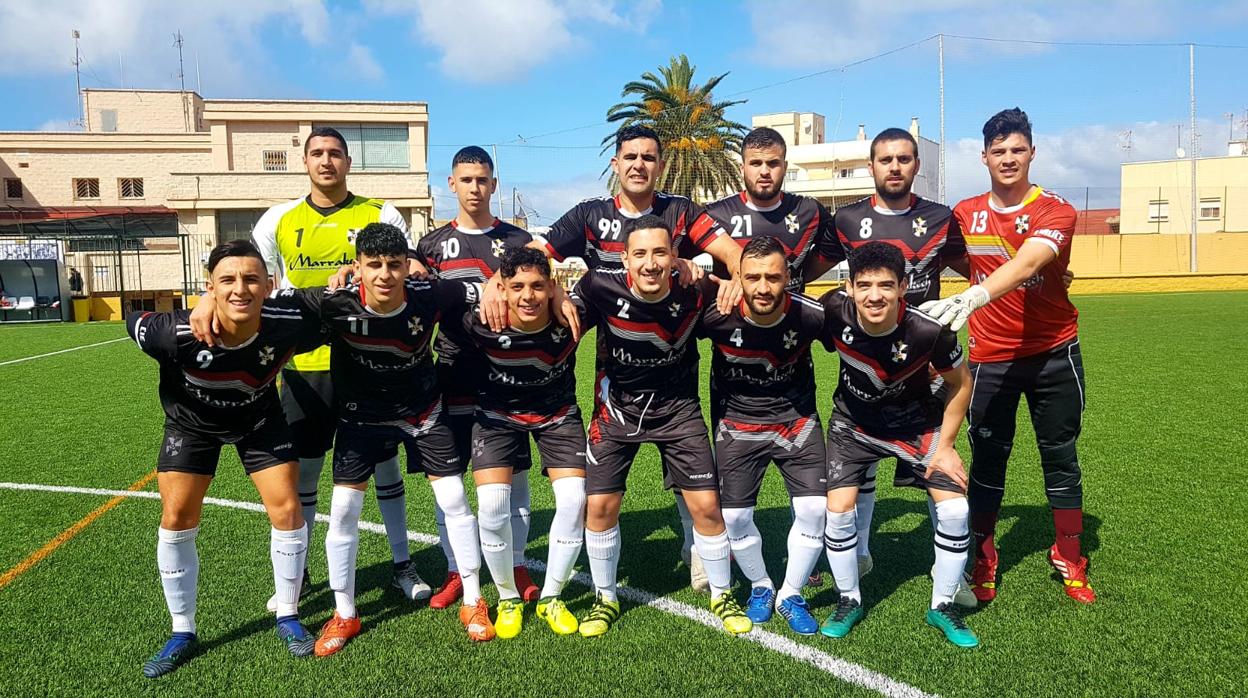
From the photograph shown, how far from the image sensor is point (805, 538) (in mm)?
3781

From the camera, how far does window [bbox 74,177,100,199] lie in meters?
39.6

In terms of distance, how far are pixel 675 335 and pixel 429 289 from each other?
1.22m

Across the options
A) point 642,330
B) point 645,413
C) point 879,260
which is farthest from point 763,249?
point 645,413

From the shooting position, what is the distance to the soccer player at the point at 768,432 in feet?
12.4

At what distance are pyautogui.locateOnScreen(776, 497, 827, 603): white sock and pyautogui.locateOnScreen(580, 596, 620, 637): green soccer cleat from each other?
84 cm

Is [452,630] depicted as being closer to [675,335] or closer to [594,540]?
[594,540]

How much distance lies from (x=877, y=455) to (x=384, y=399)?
7.88 ft

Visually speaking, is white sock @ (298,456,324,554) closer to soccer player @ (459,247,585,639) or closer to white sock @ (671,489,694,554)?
soccer player @ (459,247,585,639)

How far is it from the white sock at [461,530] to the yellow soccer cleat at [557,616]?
0.33m

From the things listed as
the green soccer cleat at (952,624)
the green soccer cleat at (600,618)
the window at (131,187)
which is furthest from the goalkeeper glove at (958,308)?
the window at (131,187)

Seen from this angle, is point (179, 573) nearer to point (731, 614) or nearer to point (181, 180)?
point (731, 614)

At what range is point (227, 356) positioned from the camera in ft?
11.4

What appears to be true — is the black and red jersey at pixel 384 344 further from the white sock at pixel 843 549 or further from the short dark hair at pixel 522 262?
the white sock at pixel 843 549

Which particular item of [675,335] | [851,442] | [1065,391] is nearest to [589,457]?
[675,335]
